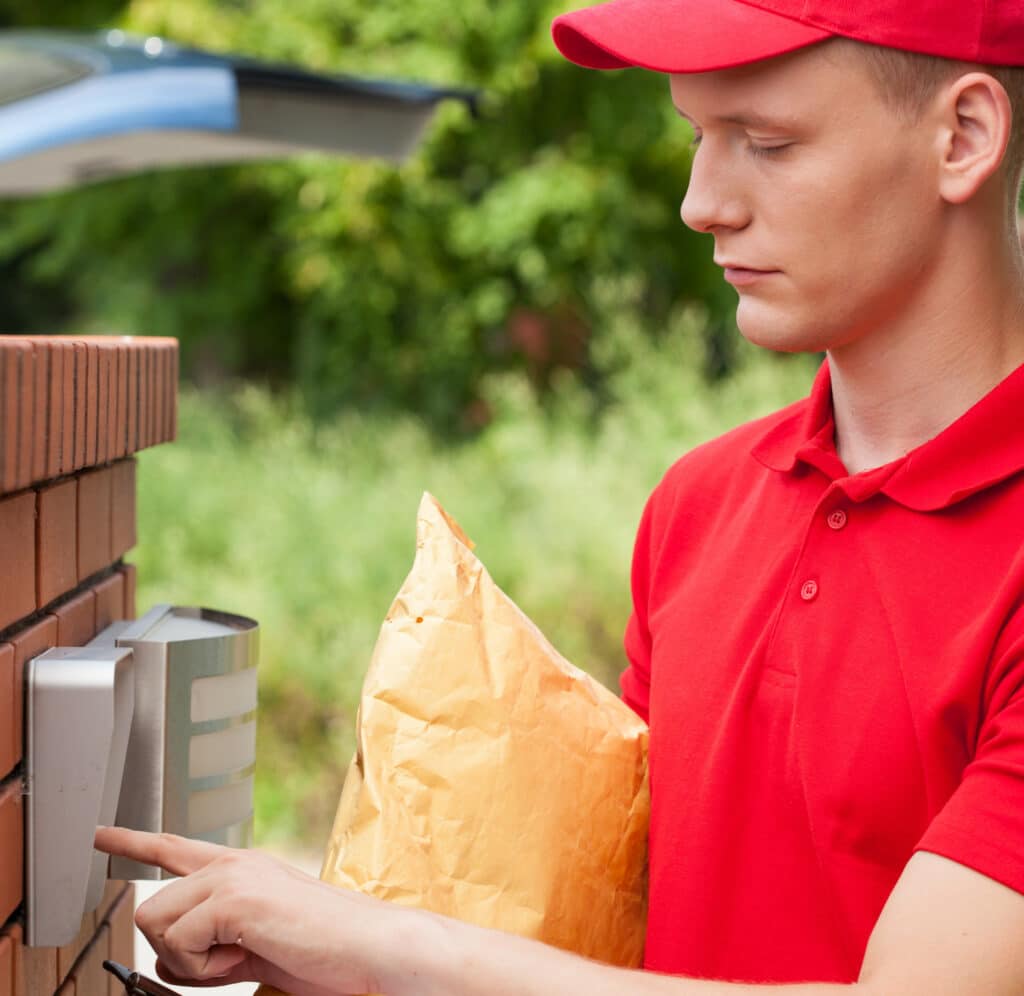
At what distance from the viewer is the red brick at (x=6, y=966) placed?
124 centimetres

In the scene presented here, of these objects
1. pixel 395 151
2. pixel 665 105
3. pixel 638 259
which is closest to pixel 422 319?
pixel 638 259

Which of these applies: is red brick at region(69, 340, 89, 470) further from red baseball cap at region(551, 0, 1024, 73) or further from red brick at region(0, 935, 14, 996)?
red baseball cap at region(551, 0, 1024, 73)

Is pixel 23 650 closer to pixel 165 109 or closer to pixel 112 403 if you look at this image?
pixel 112 403

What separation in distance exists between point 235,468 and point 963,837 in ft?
23.3

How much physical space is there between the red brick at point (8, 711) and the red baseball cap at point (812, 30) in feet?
2.64

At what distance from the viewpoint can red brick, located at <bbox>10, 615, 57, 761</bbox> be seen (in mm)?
1249

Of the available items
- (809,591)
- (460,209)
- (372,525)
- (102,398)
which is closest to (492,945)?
(809,591)

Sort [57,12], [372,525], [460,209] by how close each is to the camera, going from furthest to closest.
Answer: [57,12] → [460,209] → [372,525]

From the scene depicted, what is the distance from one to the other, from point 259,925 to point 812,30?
94 centimetres

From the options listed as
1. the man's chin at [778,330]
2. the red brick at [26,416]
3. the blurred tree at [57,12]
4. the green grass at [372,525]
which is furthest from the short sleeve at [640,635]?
the blurred tree at [57,12]

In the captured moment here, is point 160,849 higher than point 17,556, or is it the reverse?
point 17,556

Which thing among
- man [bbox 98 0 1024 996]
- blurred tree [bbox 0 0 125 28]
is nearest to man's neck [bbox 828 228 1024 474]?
man [bbox 98 0 1024 996]

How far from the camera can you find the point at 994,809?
3.95ft

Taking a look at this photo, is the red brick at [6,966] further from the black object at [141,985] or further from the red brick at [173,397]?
the red brick at [173,397]
